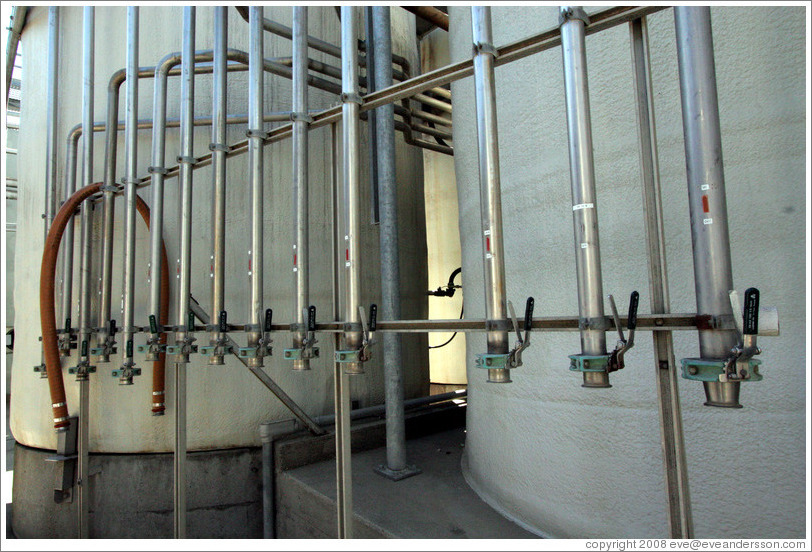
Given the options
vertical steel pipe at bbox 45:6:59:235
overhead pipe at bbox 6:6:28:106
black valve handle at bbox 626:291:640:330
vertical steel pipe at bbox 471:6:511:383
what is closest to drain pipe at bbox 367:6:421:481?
vertical steel pipe at bbox 471:6:511:383

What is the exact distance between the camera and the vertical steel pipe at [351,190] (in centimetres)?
219

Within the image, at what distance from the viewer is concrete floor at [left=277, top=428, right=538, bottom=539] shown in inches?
102

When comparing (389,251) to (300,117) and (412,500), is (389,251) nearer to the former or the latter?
(300,117)

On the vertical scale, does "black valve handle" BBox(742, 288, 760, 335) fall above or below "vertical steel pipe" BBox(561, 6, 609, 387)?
below

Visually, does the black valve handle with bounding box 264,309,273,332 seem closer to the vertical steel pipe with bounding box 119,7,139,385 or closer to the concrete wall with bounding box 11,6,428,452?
the concrete wall with bounding box 11,6,428,452

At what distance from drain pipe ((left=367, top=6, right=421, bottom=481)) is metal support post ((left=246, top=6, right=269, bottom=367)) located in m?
0.92

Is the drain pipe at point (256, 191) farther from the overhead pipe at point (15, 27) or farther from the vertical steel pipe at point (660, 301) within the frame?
the overhead pipe at point (15, 27)

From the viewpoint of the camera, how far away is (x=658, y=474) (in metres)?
2.03

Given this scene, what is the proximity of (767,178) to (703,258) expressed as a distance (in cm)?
70

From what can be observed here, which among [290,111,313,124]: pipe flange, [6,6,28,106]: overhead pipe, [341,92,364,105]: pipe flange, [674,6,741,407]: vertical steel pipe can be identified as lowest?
[674,6,741,407]: vertical steel pipe

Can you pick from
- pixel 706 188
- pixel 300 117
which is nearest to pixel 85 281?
pixel 300 117

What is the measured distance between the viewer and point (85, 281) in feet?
13.4

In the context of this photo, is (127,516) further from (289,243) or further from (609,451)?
(609,451)

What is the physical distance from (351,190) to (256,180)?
0.78 meters
